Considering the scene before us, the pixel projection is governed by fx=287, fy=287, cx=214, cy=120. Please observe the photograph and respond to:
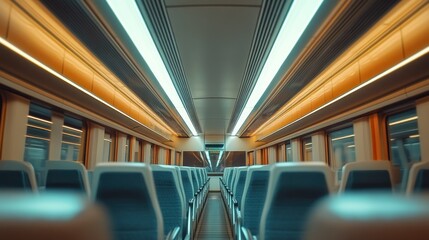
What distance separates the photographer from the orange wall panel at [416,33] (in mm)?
3242

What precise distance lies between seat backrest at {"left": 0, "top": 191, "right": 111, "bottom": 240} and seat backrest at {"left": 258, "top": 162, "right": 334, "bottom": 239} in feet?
4.19

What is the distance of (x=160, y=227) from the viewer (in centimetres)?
185

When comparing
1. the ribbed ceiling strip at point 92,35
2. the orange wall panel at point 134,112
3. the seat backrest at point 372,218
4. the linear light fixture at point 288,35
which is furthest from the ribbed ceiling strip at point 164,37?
the seat backrest at point 372,218

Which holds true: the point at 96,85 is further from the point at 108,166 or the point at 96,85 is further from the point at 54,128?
the point at 108,166

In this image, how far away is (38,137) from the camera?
4.77 meters

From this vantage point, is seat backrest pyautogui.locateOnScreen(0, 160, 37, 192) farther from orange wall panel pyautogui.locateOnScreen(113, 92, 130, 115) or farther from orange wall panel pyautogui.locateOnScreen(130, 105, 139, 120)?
orange wall panel pyautogui.locateOnScreen(130, 105, 139, 120)

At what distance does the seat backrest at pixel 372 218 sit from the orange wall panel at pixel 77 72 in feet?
15.8

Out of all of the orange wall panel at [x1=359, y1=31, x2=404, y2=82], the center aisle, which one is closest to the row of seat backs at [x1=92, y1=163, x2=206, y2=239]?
the orange wall panel at [x1=359, y1=31, x2=404, y2=82]

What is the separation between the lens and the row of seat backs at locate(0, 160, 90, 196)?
2.53 meters

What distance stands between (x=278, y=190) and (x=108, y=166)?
3.37 feet

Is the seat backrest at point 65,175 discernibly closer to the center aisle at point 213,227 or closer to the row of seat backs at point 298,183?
the row of seat backs at point 298,183

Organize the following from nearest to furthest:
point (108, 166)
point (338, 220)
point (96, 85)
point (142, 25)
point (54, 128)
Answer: point (338, 220), point (108, 166), point (142, 25), point (54, 128), point (96, 85)

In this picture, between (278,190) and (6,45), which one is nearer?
(278,190)

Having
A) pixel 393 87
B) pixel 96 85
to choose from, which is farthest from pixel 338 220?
pixel 96 85
